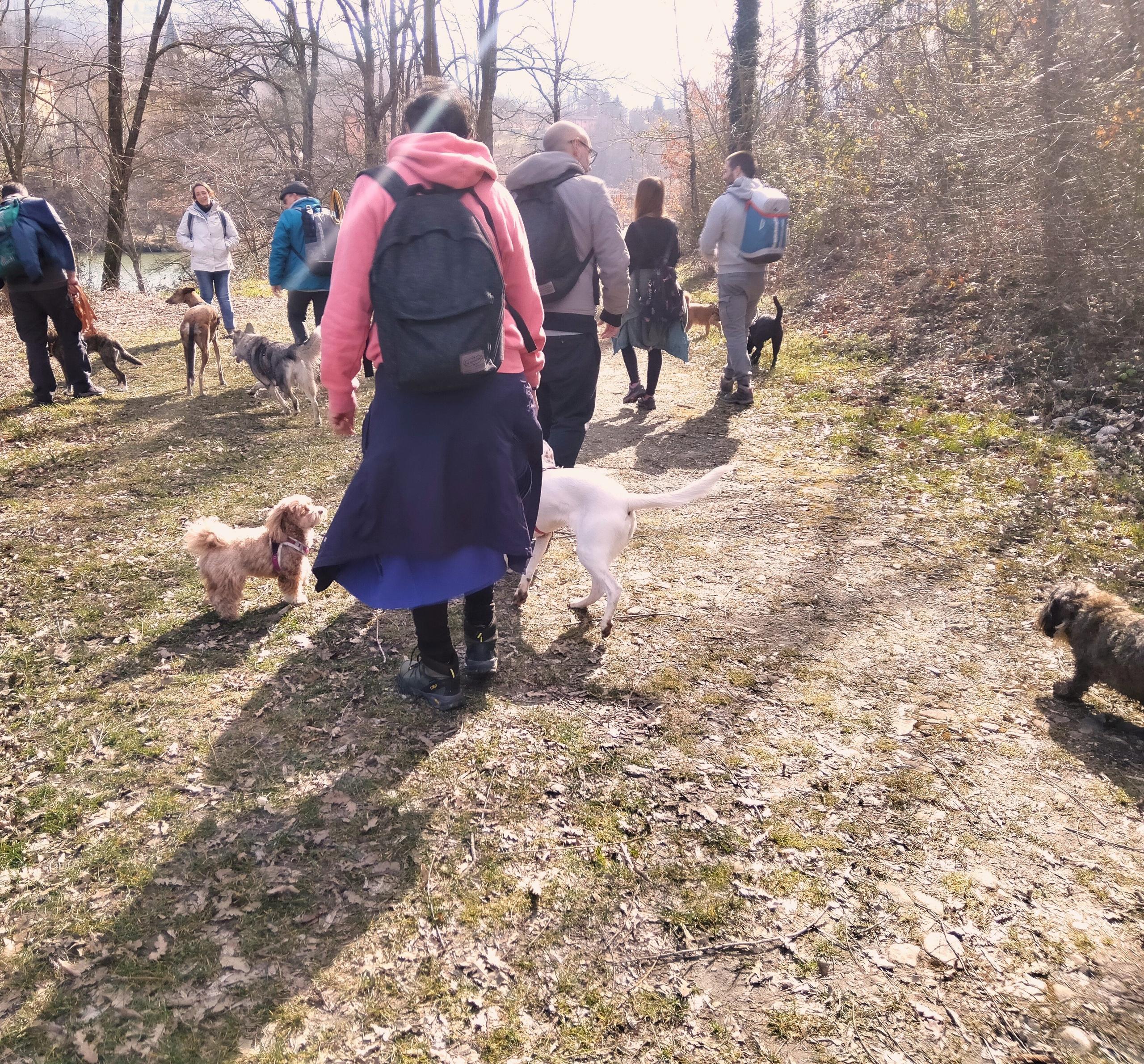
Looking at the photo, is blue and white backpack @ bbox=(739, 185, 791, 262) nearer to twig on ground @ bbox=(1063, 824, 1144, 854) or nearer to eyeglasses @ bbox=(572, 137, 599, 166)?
eyeglasses @ bbox=(572, 137, 599, 166)

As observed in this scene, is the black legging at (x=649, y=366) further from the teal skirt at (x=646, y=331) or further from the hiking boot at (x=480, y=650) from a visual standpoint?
the hiking boot at (x=480, y=650)

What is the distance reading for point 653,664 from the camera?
3.65m

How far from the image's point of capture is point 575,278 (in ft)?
13.4

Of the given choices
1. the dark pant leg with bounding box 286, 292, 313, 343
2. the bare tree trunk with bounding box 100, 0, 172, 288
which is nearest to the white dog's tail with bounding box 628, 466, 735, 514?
the dark pant leg with bounding box 286, 292, 313, 343

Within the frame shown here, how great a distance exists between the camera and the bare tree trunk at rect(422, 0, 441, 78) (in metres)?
14.9

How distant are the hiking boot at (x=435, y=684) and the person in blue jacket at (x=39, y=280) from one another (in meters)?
5.86

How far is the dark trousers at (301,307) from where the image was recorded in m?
7.78

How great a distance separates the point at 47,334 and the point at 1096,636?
886 cm

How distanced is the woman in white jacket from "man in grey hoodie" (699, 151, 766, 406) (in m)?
5.66

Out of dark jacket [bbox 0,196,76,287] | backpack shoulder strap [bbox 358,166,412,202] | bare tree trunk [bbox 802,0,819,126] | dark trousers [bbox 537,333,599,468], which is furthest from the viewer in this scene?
bare tree trunk [bbox 802,0,819,126]

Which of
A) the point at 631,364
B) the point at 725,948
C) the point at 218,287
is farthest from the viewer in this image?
the point at 218,287

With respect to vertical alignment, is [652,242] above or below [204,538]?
above

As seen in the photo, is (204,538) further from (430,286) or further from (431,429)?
(430,286)

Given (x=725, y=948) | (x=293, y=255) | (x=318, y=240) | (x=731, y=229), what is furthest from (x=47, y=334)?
(x=725, y=948)
